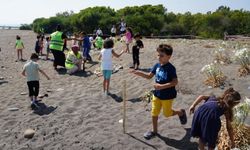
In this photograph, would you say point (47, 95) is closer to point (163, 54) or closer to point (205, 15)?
point (163, 54)

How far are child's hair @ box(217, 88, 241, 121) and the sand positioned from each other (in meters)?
1.31

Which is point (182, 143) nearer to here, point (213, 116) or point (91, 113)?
point (213, 116)

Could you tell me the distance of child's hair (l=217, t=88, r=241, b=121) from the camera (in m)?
5.83

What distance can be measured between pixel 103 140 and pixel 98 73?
21.6 ft

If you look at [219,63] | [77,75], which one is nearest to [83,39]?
[77,75]

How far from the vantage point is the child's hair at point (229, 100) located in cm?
583

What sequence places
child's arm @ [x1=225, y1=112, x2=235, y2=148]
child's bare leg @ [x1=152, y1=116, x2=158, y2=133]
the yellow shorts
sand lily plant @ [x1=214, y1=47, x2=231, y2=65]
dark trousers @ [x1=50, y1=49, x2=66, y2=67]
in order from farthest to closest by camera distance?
dark trousers @ [x1=50, y1=49, x2=66, y2=67] → sand lily plant @ [x1=214, y1=47, x2=231, y2=65] → child's bare leg @ [x1=152, y1=116, x2=158, y2=133] → the yellow shorts → child's arm @ [x1=225, y1=112, x2=235, y2=148]

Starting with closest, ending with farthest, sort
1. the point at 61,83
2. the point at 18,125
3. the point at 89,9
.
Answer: the point at 18,125, the point at 61,83, the point at 89,9

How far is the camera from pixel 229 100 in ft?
19.2

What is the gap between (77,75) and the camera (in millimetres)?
14219

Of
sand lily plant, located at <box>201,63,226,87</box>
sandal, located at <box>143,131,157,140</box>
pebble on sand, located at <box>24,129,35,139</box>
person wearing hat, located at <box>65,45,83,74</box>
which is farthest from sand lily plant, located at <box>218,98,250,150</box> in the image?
person wearing hat, located at <box>65,45,83,74</box>

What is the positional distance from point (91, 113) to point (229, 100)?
156 inches

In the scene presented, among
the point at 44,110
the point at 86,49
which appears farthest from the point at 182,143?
the point at 86,49

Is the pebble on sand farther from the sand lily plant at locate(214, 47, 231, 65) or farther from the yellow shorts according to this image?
the sand lily plant at locate(214, 47, 231, 65)
